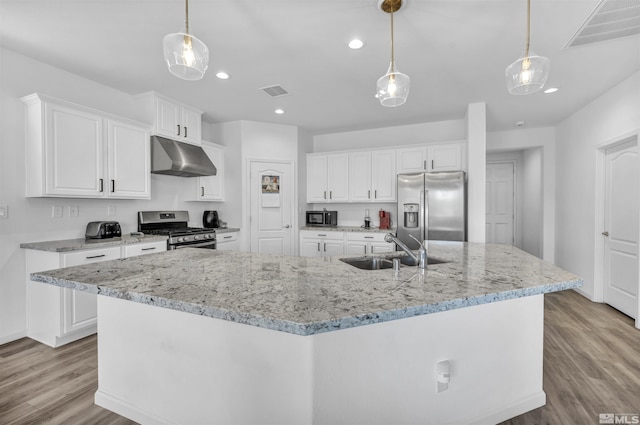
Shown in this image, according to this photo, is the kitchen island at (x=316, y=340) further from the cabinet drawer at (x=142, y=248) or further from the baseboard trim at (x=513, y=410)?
the cabinet drawer at (x=142, y=248)

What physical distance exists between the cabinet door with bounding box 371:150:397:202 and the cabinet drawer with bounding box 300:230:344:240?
0.84 metres

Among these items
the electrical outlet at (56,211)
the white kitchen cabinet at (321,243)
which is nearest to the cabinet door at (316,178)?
the white kitchen cabinet at (321,243)

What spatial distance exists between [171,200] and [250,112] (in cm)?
165

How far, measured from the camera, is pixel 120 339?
1.62m

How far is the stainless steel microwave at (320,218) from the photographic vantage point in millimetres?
5223

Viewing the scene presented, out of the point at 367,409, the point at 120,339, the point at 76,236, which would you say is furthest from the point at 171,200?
the point at 367,409

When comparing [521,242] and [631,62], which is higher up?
[631,62]

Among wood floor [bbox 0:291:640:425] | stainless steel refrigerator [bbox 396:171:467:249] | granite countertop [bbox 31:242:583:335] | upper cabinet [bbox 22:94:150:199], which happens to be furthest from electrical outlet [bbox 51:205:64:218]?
stainless steel refrigerator [bbox 396:171:467:249]

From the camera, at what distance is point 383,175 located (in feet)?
15.8

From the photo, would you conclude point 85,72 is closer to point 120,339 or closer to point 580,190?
point 120,339

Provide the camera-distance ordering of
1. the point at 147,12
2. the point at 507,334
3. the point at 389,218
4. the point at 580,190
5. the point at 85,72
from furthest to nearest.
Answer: the point at 389,218, the point at 580,190, the point at 85,72, the point at 147,12, the point at 507,334

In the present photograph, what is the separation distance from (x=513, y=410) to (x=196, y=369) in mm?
1693

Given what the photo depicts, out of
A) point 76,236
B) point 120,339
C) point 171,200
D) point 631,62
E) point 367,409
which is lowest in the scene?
point 367,409

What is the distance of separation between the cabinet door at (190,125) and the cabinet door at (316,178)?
1880 mm
